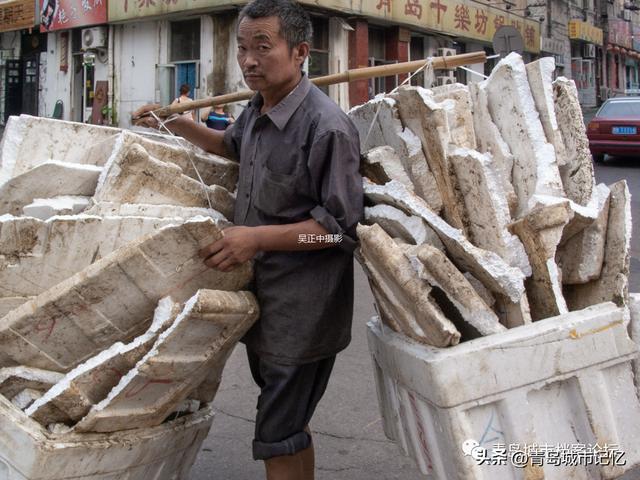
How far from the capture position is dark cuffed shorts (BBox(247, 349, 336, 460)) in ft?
6.81

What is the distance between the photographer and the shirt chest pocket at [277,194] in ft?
6.50

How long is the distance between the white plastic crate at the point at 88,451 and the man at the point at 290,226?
11.1 inches

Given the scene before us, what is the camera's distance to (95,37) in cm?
1567

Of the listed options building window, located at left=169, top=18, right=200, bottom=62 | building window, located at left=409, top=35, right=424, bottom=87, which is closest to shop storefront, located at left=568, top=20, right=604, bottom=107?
building window, located at left=409, top=35, right=424, bottom=87

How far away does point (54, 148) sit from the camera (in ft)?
7.32

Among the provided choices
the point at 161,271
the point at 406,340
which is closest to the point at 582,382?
the point at 406,340

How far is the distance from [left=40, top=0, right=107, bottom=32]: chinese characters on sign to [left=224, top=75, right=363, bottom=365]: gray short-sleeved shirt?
14778 millimetres

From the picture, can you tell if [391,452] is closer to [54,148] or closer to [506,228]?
[506,228]

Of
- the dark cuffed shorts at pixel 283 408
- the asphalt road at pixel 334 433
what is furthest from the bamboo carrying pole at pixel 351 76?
the asphalt road at pixel 334 433

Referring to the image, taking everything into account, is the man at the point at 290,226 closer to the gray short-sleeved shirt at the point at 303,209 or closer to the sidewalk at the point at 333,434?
the gray short-sleeved shirt at the point at 303,209

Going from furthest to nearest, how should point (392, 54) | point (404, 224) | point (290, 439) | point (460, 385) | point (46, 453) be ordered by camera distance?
1. point (392, 54)
2. point (290, 439)
3. point (404, 224)
4. point (46, 453)
5. point (460, 385)

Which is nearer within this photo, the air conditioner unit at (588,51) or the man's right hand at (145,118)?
the man's right hand at (145,118)

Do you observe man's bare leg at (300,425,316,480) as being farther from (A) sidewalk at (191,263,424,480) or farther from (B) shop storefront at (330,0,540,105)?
(B) shop storefront at (330,0,540,105)

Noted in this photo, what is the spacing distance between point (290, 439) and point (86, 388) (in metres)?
0.61
